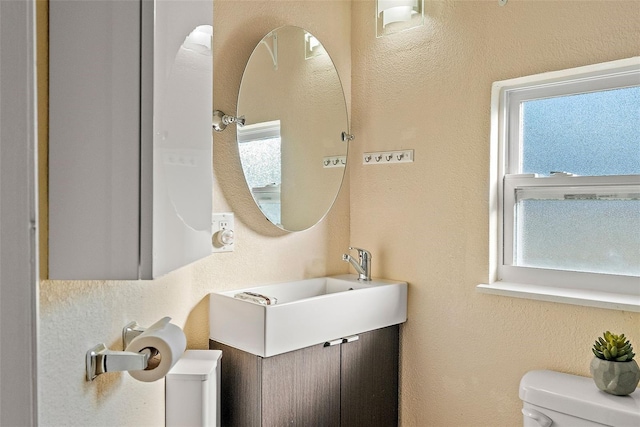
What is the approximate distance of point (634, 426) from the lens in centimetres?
137

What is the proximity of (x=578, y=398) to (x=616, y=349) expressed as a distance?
0.19m

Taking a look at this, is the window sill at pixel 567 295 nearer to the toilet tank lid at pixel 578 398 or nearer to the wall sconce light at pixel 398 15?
the toilet tank lid at pixel 578 398

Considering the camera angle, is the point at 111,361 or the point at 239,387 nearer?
the point at 111,361

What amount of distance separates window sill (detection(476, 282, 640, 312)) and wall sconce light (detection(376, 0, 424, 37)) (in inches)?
45.2

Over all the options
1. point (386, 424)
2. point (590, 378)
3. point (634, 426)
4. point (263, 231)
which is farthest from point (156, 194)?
point (386, 424)

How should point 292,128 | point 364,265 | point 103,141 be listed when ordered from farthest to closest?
point 364,265 < point 292,128 < point 103,141

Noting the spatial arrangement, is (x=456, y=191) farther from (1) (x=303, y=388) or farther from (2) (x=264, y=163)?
(1) (x=303, y=388)

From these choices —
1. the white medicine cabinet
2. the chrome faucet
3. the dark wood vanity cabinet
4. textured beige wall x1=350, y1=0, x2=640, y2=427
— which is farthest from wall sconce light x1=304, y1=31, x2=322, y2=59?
the white medicine cabinet

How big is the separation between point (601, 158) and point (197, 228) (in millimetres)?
1490

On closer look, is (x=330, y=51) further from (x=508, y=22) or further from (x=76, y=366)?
(x=76, y=366)

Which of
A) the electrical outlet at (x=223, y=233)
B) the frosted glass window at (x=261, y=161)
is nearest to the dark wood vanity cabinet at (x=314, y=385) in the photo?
the electrical outlet at (x=223, y=233)

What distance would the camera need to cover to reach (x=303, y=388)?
1732 millimetres

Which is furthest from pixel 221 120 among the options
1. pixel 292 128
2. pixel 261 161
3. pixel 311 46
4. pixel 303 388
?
pixel 303 388

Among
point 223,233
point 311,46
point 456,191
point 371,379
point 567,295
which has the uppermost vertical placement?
point 311,46
